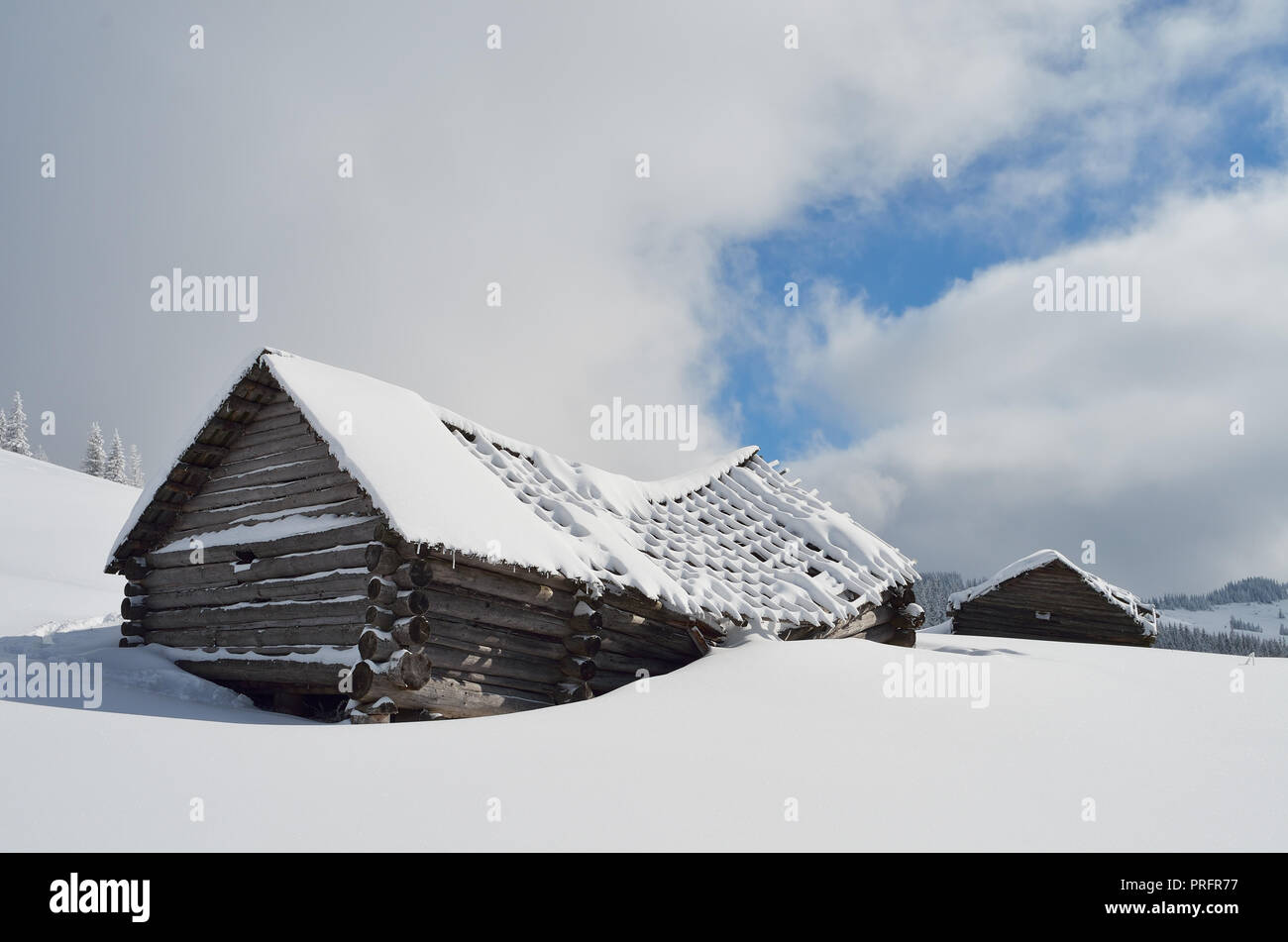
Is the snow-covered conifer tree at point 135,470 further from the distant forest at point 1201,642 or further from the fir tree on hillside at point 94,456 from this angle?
the distant forest at point 1201,642

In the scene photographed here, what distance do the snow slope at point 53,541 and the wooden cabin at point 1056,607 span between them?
2477 centimetres

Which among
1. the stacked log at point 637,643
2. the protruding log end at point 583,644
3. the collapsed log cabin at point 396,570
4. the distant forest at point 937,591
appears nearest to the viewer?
the collapsed log cabin at point 396,570

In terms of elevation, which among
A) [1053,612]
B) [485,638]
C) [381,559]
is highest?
[381,559]

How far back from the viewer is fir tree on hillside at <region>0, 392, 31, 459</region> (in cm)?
5375

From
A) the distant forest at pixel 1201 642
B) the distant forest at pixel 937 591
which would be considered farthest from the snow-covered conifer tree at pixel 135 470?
the distant forest at pixel 1201 642

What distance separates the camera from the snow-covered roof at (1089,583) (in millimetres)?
25531

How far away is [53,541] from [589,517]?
21.7 m

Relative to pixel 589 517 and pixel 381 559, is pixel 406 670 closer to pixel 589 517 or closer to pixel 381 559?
Result: pixel 381 559

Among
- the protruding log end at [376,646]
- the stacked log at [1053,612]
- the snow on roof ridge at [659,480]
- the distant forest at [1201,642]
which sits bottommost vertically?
the distant forest at [1201,642]

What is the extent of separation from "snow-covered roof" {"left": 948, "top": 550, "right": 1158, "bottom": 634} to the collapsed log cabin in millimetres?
15520

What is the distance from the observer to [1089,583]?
25.6 meters

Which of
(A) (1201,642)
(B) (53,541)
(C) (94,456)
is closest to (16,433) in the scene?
(C) (94,456)

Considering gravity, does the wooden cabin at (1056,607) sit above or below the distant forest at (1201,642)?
above
